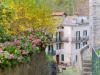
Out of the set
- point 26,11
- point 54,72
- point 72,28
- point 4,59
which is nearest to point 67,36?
point 72,28

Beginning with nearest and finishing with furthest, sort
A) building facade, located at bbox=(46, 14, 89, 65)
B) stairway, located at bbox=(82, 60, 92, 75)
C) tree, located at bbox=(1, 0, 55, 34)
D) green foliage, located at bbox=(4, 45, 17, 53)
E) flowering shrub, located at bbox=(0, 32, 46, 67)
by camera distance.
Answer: flowering shrub, located at bbox=(0, 32, 46, 67), green foliage, located at bbox=(4, 45, 17, 53), stairway, located at bbox=(82, 60, 92, 75), tree, located at bbox=(1, 0, 55, 34), building facade, located at bbox=(46, 14, 89, 65)

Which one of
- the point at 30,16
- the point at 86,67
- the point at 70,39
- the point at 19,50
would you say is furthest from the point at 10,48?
the point at 70,39

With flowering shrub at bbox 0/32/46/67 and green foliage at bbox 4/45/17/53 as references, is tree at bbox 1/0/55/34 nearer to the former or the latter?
flowering shrub at bbox 0/32/46/67

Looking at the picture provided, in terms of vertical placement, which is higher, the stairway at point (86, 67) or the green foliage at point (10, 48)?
the green foliage at point (10, 48)

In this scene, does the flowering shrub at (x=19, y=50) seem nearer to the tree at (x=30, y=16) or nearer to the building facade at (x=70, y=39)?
the tree at (x=30, y=16)

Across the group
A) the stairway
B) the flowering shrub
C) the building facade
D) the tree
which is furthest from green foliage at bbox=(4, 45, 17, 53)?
the building facade

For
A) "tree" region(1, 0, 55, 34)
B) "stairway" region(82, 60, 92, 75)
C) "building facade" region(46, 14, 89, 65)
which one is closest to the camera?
"stairway" region(82, 60, 92, 75)

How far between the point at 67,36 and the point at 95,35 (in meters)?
28.8

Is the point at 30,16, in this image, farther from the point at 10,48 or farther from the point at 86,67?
the point at 10,48

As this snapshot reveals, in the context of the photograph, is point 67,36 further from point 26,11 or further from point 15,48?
point 15,48

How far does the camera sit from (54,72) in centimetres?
2270

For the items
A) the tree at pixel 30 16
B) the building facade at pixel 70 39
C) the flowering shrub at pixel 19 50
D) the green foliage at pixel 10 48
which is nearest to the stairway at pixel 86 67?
the flowering shrub at pixel 19 50

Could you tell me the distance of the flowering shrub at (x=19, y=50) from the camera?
470 inches

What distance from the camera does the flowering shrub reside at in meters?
11.9
